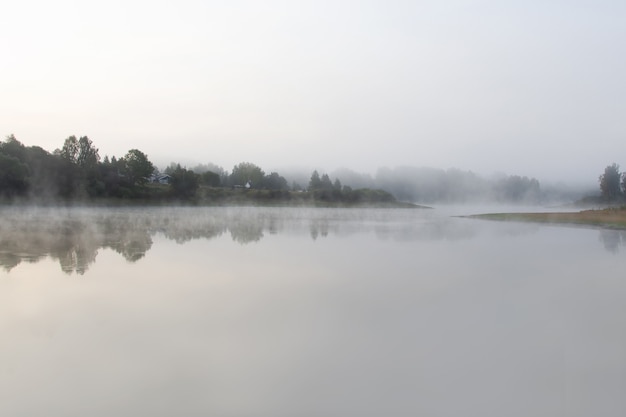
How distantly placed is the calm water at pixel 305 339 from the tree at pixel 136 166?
8903 centimetres

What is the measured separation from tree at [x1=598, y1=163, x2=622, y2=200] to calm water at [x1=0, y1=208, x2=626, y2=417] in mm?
121231

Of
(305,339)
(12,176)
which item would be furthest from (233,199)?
(305,339)

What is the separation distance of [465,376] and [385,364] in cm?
118

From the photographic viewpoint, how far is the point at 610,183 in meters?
123

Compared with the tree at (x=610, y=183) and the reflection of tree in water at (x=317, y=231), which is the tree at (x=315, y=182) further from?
the reflection of tree in water at (x=317, y=231)

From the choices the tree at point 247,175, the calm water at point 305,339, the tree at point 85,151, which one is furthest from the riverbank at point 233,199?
the calm water at point 305,339

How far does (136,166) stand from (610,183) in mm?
114258

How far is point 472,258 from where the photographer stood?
68.6 ft

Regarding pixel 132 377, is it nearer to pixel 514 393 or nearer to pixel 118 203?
pixel 514 393

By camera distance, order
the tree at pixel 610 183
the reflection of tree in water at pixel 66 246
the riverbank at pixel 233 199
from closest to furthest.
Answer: the reflection of tree in water at pixel 66 246 → the riverbank at pixel 233 199 → the tree at pixel 610 183

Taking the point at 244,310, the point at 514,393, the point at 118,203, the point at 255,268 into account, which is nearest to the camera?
the point at 514,393

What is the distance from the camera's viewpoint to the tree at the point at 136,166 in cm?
10181

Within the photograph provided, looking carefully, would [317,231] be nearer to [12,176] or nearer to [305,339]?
[305,339]

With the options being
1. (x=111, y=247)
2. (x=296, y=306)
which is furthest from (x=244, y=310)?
(x=111, y=247)
